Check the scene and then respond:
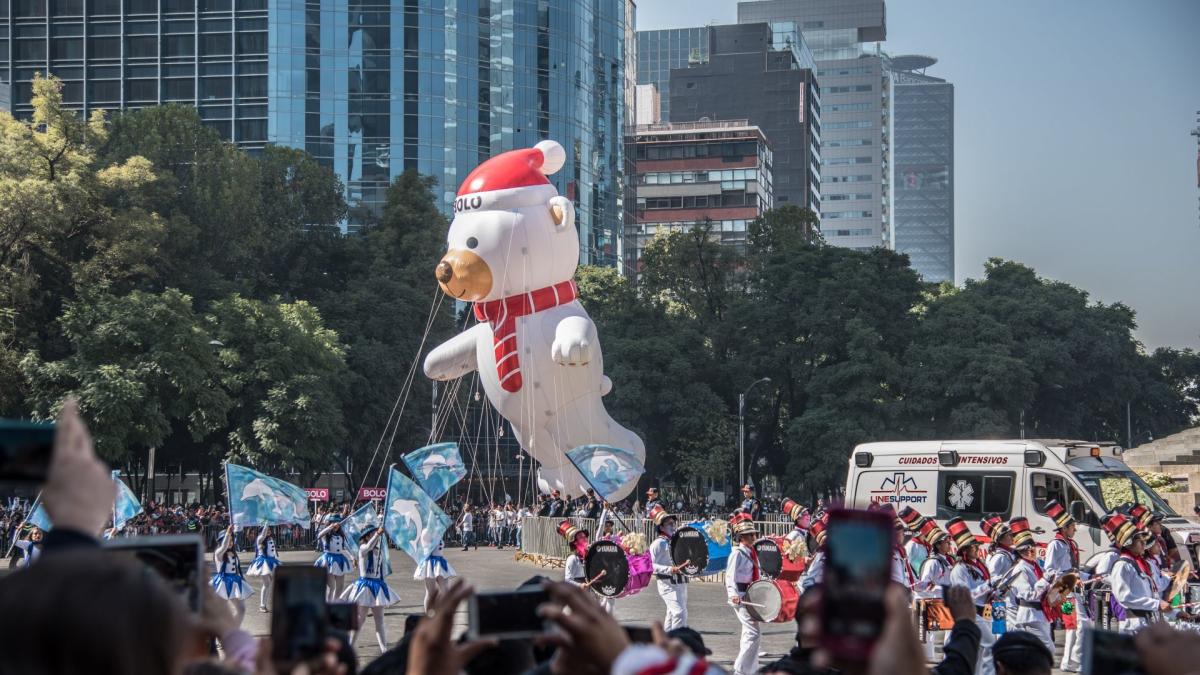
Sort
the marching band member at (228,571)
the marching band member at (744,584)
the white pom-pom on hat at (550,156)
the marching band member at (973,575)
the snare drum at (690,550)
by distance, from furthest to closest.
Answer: the white pom-pom on hat at (550,156) → the marching band member at (228,571) → the snare drum at (690,550) → the marching band member at (973,575) → the marching band member at (744,584)

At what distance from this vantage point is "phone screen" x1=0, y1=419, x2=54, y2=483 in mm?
3061

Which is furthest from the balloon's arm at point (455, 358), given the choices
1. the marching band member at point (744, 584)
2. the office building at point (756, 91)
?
the office building at point (756, 91)

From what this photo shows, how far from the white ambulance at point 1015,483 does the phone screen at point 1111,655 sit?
18.1 metres

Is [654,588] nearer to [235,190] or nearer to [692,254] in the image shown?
[235,190]

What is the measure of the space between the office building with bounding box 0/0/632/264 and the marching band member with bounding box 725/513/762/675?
59.6 m

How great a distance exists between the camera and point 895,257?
5312 cm

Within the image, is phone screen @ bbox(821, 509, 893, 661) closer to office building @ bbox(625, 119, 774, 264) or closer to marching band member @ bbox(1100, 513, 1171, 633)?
marching band member @ bbox(1100, 513, 1171, 633)

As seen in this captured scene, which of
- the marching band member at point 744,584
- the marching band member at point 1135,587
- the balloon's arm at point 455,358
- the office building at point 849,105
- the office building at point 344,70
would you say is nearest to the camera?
the marching band member at point 1135,587

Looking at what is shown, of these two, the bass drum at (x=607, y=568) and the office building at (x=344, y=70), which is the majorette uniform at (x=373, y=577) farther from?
the office building at (x=344, y=70)

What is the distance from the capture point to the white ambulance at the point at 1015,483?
71.3 ft

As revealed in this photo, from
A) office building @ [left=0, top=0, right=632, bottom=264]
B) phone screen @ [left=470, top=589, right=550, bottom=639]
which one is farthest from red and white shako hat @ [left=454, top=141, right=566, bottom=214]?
office building @ [left=0, top=0, right=632, bottom=264]

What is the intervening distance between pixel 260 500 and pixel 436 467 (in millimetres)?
2774

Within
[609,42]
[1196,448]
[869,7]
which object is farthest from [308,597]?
[869,7]

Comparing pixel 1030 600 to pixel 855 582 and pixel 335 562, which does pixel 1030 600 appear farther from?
pixel 855 582
